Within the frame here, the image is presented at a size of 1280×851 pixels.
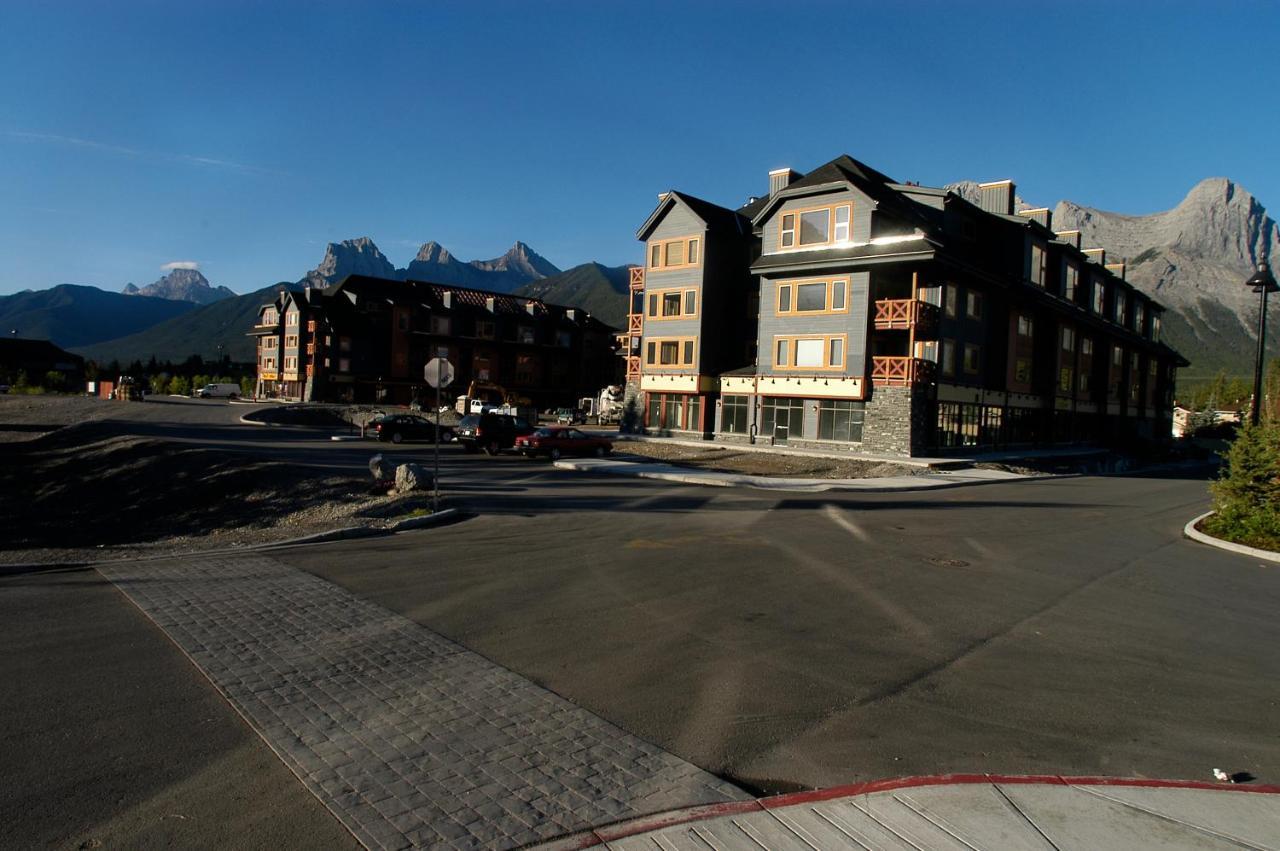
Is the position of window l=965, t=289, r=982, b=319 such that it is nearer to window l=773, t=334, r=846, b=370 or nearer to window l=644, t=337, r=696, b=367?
window l=773, t=334, r=846, b=370

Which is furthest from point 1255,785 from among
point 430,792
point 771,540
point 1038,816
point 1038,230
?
point 1038,230

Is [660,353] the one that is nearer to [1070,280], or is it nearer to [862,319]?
[862,319]

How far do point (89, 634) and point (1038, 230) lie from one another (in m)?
47.8

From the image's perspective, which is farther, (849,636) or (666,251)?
(666,251)

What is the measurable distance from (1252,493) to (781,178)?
3394 cm

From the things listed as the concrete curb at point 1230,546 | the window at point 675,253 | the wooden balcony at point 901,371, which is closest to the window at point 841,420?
the wooden balcony at point 901,371

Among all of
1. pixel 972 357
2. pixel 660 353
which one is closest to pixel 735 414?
pixel 660 353

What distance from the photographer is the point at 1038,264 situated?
44906mm

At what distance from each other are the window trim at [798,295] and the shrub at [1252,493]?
22.6 meters

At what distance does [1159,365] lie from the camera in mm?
68625

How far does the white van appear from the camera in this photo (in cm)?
8806

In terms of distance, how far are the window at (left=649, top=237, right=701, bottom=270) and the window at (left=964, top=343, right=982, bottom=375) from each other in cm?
1536

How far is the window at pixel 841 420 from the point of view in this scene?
124 feet

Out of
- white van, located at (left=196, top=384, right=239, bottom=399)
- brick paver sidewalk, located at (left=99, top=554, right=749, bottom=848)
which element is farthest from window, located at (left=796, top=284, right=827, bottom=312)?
white van, located at (left=196, top=384, right=239, bottom=399)
